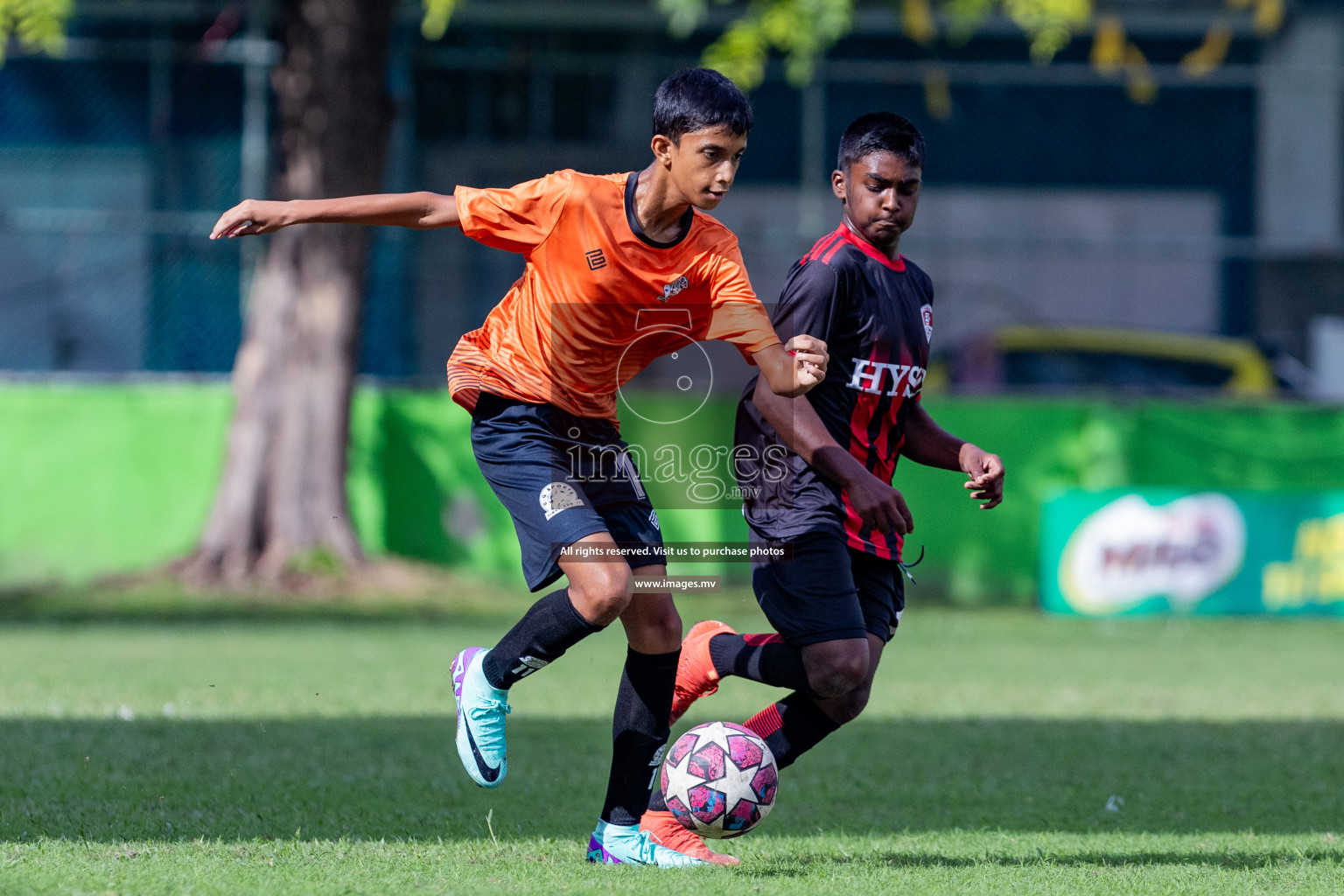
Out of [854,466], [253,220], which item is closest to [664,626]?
[854,466]

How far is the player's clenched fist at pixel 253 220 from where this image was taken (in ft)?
12.8

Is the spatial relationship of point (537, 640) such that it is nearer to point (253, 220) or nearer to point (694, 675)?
point (694, 675)

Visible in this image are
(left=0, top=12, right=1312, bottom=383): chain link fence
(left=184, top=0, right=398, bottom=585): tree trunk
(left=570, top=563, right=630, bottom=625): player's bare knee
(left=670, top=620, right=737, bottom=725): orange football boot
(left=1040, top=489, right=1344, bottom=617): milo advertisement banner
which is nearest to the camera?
(left=570, top=563, right=630, bottom=625): player's bare knee

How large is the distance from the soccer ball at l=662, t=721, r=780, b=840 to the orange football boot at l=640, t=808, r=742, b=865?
1.9 inches

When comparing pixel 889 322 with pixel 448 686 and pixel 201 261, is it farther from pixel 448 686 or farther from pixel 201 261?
pixel 201 261

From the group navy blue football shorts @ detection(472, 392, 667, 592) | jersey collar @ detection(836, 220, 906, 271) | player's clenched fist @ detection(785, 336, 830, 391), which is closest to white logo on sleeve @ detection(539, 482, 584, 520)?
navy blue football shorts @ detection(472, 392, 667, 592)

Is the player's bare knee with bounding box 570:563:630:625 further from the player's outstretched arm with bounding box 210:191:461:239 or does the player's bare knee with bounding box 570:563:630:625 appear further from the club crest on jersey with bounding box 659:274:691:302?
the player's outstretched arm with bounding box 210:191:461:239

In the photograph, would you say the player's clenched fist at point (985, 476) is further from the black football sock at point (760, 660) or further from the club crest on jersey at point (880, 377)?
the black football sock at point (760, 660)

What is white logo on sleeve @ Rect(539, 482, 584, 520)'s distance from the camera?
4047 mm

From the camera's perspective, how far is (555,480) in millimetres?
4102

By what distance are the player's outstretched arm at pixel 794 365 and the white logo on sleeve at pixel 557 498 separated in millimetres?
601

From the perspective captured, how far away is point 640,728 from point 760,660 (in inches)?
18.7

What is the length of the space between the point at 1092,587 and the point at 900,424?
7907mm

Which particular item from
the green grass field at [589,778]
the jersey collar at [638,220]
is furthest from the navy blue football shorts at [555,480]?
the green grass field at [589,778]
